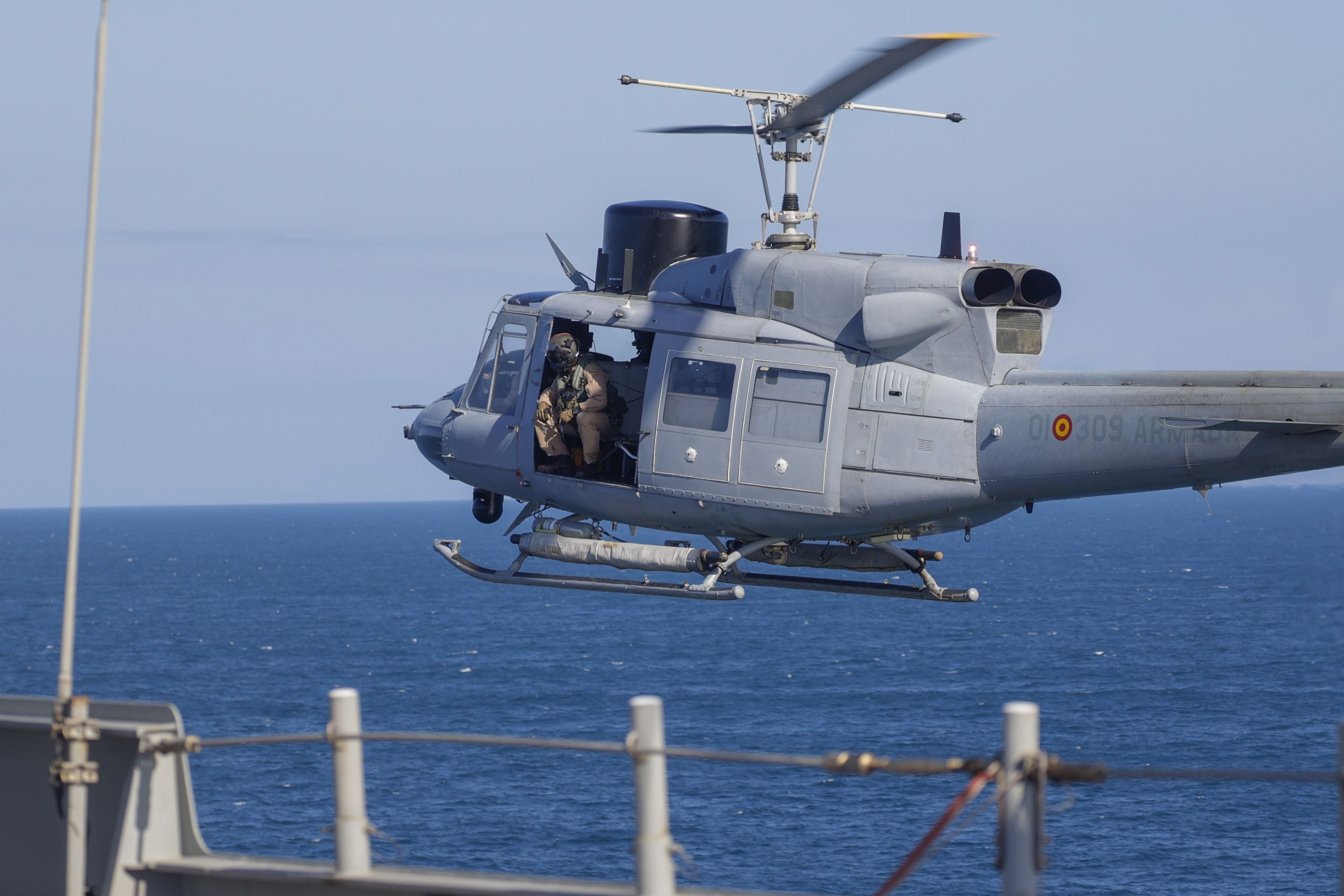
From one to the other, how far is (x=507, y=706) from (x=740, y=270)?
71767 millimetres

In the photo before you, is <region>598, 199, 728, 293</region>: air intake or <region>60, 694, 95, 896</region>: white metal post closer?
<region>60, 694, 95, 896</region>: white metal post

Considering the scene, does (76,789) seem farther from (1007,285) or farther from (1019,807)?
(1007,285)

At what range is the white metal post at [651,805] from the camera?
5.54 metres

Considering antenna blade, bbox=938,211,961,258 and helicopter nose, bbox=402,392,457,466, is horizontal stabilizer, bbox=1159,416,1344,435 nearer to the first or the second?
antenna blade, bbox=938,211,961,258

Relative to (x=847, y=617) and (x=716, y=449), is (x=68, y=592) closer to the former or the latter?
(x=716, y=449)

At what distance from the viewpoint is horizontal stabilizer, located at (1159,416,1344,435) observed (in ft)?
39.3

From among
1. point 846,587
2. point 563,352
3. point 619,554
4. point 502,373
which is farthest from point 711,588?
point 502,373

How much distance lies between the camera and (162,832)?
22.2ft

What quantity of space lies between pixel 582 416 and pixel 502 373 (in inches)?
63.5

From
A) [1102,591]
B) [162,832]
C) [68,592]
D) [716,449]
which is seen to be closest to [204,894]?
[162,832]

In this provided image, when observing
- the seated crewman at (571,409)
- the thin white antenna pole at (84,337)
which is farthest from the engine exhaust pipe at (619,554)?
the thin white antenna pole at (84,337)

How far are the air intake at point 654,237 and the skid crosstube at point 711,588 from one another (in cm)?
334

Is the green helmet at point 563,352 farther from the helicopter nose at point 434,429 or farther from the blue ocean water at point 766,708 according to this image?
the blue ocean water at point 766,708

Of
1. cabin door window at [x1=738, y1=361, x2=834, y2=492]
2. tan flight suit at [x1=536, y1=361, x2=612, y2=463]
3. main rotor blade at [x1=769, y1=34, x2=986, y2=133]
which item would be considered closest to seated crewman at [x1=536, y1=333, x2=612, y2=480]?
tan flight suit at [x1=536, y1=361, x2=612, y2=463]
